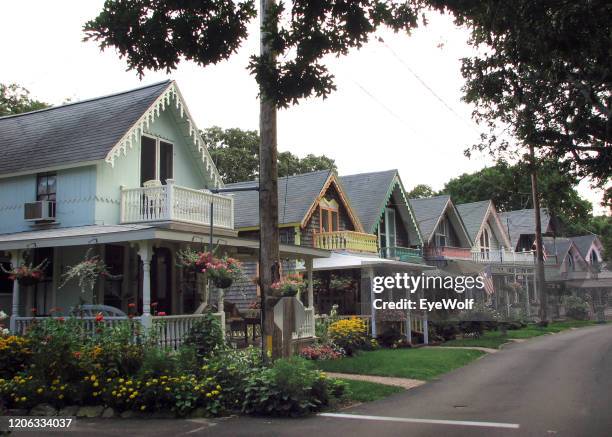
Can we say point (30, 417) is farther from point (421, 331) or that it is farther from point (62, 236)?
point (421, 331)

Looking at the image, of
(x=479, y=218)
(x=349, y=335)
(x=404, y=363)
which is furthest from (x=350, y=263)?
(x=479, y=218)

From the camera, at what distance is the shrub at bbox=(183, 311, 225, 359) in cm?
1223

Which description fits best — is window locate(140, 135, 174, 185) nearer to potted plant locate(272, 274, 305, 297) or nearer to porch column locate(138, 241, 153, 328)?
porch column locate(138, 241, 153, 328)

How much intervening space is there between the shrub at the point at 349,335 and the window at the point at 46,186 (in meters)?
8.61

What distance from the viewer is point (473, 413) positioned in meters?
9.95

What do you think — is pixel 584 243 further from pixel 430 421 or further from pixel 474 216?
pixel 430 421

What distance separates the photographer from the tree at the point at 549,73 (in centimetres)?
872

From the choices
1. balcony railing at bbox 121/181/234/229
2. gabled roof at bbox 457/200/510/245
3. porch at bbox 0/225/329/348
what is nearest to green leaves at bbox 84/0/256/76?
porch at bbox 0/225/329/348

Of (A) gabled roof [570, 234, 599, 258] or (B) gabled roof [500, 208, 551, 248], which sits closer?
(B) gabled roof [500, 208, 551, 248]

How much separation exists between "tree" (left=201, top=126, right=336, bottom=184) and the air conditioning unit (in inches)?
1076

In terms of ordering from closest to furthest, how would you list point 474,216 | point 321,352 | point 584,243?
point 321,352 < point 474,216 < point 584,243

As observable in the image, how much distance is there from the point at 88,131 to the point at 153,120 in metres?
1.78

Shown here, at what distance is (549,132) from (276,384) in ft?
26.6

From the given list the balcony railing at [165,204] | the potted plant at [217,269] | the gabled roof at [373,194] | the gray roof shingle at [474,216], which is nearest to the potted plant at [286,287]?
the potted plant at [217,269]
